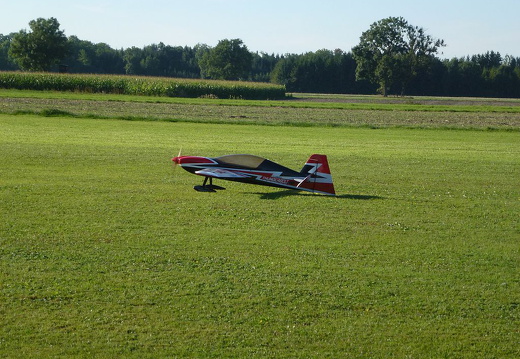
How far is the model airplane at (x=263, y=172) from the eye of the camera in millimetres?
17281

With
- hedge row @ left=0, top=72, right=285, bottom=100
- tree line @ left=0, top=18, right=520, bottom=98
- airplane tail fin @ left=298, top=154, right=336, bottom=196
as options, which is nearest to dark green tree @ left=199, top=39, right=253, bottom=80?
tree line @ left=0, top=18, right=520, bottom=98

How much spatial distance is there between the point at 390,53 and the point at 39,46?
2757 inches

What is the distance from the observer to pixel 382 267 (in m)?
11.2

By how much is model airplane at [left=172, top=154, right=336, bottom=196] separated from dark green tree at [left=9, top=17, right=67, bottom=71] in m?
109

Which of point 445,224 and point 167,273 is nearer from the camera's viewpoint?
point 167,273

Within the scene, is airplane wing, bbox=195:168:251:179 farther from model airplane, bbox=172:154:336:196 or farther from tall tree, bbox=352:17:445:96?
tall tree, bbox=352:17:445:96

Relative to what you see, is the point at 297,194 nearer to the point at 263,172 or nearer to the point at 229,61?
the point at 263,172

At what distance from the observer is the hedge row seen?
77.1m

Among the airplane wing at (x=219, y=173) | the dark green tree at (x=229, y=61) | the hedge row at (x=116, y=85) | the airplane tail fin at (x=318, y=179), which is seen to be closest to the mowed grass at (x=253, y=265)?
the airplane tail fin at (x=318, y=179)

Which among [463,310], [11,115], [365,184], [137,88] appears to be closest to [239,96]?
[137,88]

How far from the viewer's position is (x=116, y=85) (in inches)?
3162

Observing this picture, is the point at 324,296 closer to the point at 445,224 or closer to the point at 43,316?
the point at 43,316

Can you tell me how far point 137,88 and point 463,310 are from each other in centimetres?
7397

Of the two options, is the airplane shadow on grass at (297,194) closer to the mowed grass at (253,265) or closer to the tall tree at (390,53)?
the mowed grass at (253,265)
